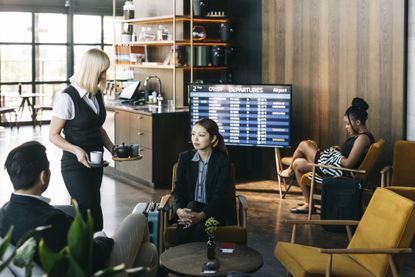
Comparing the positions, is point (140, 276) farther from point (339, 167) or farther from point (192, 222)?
point (339, 167)

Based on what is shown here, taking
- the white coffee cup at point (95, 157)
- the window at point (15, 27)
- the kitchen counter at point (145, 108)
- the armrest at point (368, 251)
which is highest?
the window at point (15, 27)

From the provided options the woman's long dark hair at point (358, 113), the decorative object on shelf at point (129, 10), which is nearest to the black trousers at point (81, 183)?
the woman's long dark hair at point (358, 113)

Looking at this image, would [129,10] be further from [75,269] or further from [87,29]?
[75,269]

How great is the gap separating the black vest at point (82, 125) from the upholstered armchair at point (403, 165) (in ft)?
10.7

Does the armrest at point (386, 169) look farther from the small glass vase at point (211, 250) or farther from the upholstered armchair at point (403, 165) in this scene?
the small glass vase at point (211, 250)

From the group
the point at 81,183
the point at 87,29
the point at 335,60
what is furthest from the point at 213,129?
the point at 87,29

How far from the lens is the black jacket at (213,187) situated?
5324 mm

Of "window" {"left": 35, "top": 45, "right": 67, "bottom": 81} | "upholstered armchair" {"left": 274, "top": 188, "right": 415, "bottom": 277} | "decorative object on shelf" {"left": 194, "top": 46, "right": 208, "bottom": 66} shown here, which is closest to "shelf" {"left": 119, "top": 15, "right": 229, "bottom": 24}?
"decorative object on shelf" {"left": 194, "top": 46, "right": 208, "bottom": 66}

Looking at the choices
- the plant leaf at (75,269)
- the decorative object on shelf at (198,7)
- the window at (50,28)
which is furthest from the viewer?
the window at (50,28)

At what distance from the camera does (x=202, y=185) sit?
5.46 metres

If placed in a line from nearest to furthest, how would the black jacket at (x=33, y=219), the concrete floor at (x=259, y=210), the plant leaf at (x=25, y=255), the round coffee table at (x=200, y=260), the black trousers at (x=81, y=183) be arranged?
1. the plant leaf at (x=25, y=255)
2. the black jacket at (x=33, y=219)
3. the round coffee table at (x=200, y=260)
4. the black trousers at (x=81, y=183)
5. the concrete floor at (x=259, y=210)

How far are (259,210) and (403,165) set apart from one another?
64.6 inches

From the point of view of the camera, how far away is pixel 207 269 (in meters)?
4.30

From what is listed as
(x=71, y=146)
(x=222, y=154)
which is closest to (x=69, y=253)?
(x=71, y=146)
